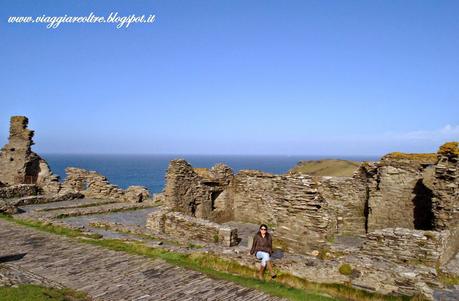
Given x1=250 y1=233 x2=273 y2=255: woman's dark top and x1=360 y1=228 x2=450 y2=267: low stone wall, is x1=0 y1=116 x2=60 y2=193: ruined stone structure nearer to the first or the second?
x1=250 y1=233 x2=273 y2=255: woman's dark top

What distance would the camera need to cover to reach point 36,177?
1505 inches

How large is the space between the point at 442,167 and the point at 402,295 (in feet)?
29.5

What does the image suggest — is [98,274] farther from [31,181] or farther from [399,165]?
[31,181]

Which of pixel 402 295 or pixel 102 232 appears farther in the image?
pixel 102 232

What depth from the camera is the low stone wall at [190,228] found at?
1728 centimetres

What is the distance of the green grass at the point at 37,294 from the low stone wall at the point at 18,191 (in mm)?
22365

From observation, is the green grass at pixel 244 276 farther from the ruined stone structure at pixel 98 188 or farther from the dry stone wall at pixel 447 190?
the ruined stone structure at pixel 98 188

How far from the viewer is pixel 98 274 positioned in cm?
1201

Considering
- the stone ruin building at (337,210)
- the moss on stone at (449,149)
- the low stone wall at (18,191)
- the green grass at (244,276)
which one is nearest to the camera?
the green grass at (244,276)

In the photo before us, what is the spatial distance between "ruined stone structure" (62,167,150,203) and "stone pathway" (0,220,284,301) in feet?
49.7

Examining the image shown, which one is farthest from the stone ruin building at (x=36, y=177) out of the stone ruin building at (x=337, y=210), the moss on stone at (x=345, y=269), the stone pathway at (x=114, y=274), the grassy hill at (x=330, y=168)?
the moss on stone at (x=345, y=269)

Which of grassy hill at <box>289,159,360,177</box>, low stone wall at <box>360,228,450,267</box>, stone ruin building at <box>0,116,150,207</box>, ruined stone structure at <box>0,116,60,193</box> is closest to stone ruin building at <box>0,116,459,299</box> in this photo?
low stone wall at <box>360,228,450,267</box>

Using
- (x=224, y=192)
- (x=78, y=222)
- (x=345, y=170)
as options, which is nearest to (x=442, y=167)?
(x=224, y=192)

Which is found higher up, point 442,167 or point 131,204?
point 442,167
